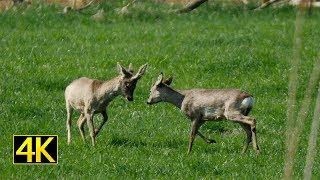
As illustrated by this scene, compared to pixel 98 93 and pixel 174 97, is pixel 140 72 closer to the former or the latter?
pixel 98 93

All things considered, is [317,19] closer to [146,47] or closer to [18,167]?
[146,47]

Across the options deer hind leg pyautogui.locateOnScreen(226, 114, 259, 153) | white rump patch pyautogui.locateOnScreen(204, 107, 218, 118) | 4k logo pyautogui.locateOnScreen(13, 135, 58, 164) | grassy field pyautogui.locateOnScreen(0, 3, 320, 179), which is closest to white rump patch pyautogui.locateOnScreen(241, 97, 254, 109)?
deer hind leg pyautogui.locateOnScreen(226, 114, 259, 153)

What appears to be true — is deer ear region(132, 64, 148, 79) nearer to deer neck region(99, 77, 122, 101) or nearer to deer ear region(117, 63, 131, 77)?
deer ear region(117, 63, 131, 77)

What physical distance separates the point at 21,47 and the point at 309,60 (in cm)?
595

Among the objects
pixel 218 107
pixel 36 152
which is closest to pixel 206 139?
pixel 218 107

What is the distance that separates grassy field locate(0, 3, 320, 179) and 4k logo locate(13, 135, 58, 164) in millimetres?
128

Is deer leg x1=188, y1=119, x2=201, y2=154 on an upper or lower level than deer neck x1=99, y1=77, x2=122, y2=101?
lower

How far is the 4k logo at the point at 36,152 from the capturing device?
9868 millimetres

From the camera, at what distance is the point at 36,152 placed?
980 centimetres

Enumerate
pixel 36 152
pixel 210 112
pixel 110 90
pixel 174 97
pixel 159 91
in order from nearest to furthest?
pixel 36 152 → pixel 210 112 → pixel 110 90 → pixel 174 97 → pixel 159 91

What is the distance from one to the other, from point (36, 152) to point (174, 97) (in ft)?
12.1

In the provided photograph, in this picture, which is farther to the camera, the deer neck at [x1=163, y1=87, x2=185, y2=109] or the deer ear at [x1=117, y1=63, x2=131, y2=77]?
the deer neck at [x1=163, y1=87, x2=185, y2=109]

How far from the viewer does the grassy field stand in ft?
36.1

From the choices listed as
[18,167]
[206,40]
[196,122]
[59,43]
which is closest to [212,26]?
[206,40]
